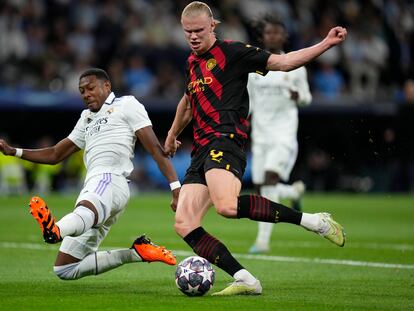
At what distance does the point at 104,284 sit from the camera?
9.50 m

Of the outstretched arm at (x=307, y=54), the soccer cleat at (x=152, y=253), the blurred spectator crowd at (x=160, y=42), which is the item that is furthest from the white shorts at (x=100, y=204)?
the blurred spectator crowd at (x=160, y=42)

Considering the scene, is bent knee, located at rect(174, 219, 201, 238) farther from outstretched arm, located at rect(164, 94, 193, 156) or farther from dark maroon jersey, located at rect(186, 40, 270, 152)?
outstretched arm, located at rect(164, 94, 193, 156)

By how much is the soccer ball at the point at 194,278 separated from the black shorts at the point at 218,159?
2.45 ft

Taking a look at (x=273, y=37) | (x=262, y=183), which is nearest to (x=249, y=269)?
(x=262, y=183)

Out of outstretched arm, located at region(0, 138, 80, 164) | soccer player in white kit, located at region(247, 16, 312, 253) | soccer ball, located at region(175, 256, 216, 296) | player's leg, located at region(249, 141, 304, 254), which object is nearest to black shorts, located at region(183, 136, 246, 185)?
soccer ball, located at region(175, 256, 216, 296)

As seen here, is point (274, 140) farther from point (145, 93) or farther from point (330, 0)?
point (330, 0)

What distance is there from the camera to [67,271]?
908 centimetres

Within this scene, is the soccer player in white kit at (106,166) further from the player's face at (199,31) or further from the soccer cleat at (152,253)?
the player's face at (199,31)

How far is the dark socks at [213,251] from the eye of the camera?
27.4ft

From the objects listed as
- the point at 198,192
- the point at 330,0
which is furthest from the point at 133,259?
the point at 330,0

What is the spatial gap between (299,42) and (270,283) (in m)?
18.7

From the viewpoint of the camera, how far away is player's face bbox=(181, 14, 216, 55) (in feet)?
28.2

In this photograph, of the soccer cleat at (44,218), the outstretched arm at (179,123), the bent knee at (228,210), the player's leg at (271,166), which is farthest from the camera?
the player's leg at (271,166)

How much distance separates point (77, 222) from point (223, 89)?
5.63 ft
